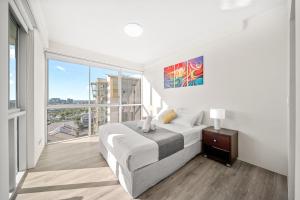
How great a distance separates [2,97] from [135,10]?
79.9 inches

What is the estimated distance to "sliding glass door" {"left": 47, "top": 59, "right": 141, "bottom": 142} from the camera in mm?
3420

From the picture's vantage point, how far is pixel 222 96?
2684 mm

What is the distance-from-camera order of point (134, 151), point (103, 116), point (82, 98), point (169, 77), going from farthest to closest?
point (103, 116) → point (169, 77) → point (82, 98) → point (134, 151)

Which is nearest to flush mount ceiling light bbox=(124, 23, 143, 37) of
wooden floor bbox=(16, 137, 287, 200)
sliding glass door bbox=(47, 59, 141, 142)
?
sliding glass door bbox=(47, 59, 141, 142)

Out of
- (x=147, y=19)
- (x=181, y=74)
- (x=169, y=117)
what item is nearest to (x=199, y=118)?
(x=169, y=117)

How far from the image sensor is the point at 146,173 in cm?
164

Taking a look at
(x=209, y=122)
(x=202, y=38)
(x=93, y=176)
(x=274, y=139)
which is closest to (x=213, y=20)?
(x=202, y=38)

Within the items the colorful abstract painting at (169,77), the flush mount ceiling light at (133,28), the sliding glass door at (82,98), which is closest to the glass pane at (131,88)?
the sliding glass door at (82,98)

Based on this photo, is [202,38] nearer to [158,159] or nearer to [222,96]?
[222,96]

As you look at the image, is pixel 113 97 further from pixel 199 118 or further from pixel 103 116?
pixel 199 118

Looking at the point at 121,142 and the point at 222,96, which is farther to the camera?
the point at 222,96

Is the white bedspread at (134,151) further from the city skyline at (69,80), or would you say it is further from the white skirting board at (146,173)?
the city skyline at (69,80)

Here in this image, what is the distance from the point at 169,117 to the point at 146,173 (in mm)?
1690

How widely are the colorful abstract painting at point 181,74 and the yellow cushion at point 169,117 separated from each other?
92cm
